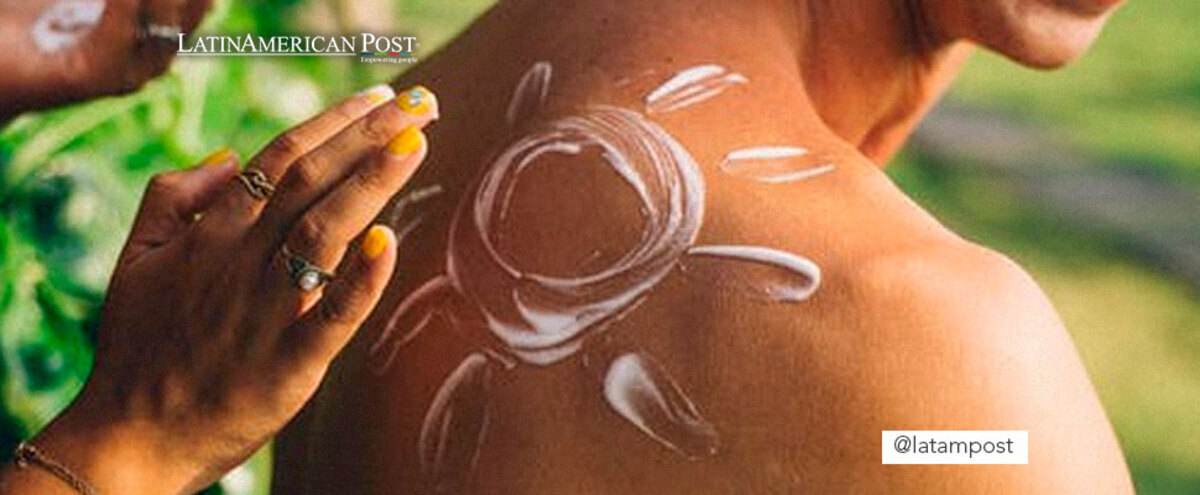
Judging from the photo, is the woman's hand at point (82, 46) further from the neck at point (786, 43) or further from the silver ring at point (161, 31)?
the neck at point (786, 43)

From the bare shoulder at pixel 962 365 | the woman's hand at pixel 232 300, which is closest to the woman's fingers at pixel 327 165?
the woman's hand at pixel 232 300

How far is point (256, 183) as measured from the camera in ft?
3.45

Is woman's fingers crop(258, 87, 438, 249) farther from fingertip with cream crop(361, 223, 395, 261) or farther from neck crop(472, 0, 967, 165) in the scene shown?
neck crop(472, 0, 967, 165)

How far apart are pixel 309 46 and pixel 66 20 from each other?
0.28 metres

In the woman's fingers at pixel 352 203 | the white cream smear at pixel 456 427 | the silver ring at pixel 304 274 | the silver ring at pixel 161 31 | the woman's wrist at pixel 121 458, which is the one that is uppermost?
the woman's fingers at pixel 352 203

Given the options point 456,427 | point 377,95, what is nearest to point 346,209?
point 377,95

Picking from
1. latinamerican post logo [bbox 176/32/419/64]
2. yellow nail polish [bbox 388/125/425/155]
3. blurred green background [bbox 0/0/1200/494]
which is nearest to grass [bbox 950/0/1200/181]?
blurred green background [bbox 0/0/1200/494]

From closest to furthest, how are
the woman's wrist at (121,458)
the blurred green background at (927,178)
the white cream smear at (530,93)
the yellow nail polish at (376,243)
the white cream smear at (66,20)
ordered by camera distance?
the yellow nail polish at (376,243), the woman's wrist at (121,458), the white cream smear at (530,93), the white cream smear at (66,20), the blurred green background at (927,178)

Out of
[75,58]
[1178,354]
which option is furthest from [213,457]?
[1178,354]

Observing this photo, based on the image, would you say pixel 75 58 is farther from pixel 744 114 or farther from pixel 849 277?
pixel 849 277

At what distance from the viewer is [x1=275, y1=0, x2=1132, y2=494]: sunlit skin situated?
1.05m

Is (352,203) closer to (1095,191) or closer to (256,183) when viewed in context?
(256,183)

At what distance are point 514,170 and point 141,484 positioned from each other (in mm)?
269

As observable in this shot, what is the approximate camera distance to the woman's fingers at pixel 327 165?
3.30 ft
